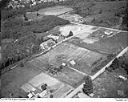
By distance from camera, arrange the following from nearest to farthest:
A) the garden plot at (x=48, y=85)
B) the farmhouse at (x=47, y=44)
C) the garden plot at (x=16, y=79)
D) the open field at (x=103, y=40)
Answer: the garden plot at (x=48, y=85), the garden plot at (x=16, y=79), the open field at (x=103, y=40), the farmhouse at (x=47, y=44)

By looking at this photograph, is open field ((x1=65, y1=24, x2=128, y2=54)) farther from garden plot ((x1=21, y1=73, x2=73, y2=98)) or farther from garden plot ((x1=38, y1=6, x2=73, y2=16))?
garden plot ((x1=38, y1=6, x2=73, y2=16))

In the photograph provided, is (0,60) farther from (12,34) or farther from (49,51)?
(12,34)

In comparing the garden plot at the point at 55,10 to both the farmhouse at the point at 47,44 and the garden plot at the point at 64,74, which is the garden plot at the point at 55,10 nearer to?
the farmhouse at the point at 47,44

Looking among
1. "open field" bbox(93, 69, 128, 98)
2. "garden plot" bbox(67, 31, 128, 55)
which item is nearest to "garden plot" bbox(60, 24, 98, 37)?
"garden plot" bbox(67, 31, 128, 55)

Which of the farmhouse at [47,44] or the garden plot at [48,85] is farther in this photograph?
the farmhouse at [47,44]

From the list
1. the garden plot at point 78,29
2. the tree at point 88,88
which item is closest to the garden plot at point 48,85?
the tree at point 88,88

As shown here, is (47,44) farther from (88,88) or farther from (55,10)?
(55,10)

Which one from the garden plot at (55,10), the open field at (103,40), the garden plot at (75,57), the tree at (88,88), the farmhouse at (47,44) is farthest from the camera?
the garden plot at (55,10)

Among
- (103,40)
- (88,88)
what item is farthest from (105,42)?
(88,88)

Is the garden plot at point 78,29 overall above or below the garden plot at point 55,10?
below
